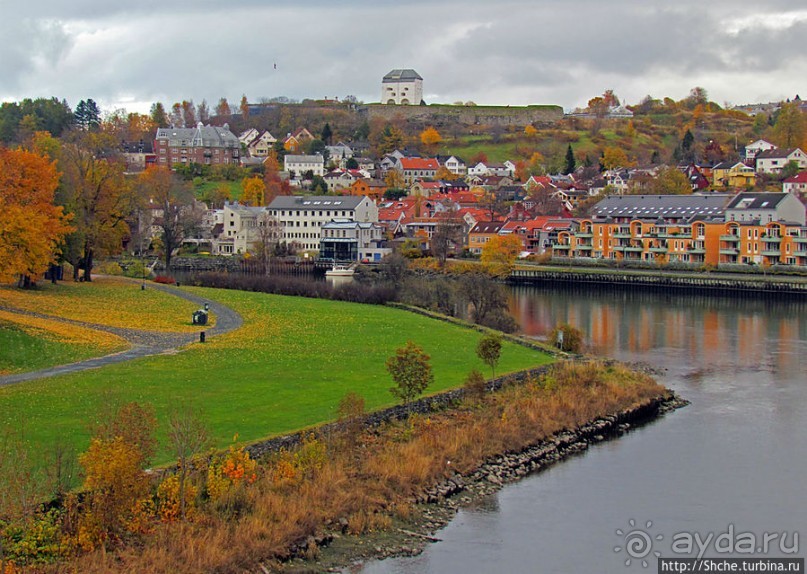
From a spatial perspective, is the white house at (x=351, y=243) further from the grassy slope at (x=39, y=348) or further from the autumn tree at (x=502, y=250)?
the grassy slope at (x=39, y=348)

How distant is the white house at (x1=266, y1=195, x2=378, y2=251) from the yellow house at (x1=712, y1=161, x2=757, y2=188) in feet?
103

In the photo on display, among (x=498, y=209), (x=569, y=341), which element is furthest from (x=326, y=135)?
(x=569, y=341)

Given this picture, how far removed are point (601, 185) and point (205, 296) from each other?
5151 centimetres

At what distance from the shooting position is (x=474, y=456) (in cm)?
1848

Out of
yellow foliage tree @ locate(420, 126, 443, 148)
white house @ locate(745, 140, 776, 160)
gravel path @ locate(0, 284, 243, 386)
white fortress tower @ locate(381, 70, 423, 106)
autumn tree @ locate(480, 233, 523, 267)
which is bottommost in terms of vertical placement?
gravel path @ locate(0, 284, 243, 386)

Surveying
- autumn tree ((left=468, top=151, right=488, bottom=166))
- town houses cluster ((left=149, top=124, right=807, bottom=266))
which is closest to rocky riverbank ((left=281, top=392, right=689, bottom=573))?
town houses cluster ((left=149, top=124, right=807, bottom=266))

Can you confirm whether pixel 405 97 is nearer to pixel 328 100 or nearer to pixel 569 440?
pixel 328 100

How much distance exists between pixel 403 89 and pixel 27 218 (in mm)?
99876

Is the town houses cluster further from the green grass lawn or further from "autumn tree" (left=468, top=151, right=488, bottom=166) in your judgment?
the green grass lawn

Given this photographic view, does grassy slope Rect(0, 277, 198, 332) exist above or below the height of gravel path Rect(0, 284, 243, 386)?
above

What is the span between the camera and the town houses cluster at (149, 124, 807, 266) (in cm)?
5997

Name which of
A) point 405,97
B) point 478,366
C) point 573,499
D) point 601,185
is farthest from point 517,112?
point 573,499

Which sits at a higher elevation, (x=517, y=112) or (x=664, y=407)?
(x=517, y=112)

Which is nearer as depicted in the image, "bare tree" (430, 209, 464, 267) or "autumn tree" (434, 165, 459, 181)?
"bare tree" (430, 209, 464, 267)
